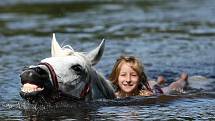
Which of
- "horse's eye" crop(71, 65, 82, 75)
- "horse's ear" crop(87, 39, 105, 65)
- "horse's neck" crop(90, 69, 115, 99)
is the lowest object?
"horse's neck" crop(90, 69, 115, 99)

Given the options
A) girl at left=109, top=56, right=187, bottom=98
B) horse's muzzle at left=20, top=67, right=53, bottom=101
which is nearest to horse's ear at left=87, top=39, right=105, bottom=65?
horse's muzzle at left=20, top=67, right=53, bottom=101

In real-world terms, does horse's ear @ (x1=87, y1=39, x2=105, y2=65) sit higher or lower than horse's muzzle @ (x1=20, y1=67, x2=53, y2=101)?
higher

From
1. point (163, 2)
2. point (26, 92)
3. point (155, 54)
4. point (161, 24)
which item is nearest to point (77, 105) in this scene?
point (26, 92)

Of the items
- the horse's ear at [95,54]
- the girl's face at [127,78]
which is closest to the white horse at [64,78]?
the horse's ear at [95,54]

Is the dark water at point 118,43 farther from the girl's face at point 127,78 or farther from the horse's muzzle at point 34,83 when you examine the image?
the horse's muzzle at point 34,83

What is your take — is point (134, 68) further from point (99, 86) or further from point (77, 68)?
point (77, 68)

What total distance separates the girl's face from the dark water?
1.43 feet

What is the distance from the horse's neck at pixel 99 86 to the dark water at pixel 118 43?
5.7 inches

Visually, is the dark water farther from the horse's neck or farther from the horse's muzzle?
the horse's muzzle

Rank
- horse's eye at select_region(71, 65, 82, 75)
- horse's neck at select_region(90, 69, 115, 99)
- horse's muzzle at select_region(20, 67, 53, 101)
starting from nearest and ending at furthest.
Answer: horse's muzzle at select_region(20, 67, 53, 101) → horse's eye at select_region(71, 65, 82, 75) → horse's neck at select_region(90, 69, 115, 99)

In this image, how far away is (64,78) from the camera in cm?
707

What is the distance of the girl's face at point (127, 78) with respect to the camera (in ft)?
Result: 29.7

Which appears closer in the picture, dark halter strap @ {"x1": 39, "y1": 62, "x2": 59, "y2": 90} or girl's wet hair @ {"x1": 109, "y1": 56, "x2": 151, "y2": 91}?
dark halter strap @ {"x1": 39, "y1": 62, "x2": 59, "y2": 90}

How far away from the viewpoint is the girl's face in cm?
906
